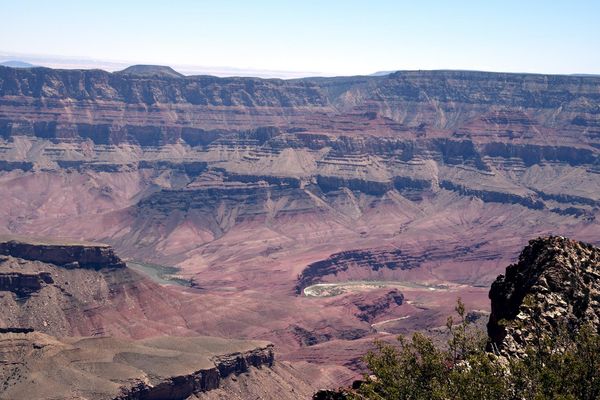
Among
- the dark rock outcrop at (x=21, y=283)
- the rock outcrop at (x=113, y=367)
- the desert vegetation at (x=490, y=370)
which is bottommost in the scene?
the dark rock outcrop at (x=21, y=283)

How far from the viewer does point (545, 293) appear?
51.6m

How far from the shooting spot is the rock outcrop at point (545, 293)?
4809 cm

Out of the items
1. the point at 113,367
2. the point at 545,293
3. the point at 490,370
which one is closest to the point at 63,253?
the point at 113,367

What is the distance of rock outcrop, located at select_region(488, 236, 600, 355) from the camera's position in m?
48.1

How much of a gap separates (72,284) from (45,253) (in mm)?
8064

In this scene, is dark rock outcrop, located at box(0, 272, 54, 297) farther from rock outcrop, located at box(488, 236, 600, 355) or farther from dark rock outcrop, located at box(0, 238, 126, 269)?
rock outcrop, located at box(488, 236, 600, 355)

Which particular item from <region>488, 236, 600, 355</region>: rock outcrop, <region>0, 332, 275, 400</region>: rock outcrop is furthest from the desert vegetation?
<region>0, 332, 275, 400</region>: rock outcrop

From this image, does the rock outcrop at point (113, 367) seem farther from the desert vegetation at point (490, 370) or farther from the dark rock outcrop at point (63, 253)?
the desert vegetation at point (490, 370)

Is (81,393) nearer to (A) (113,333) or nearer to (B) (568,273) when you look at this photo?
(A) (113,333)

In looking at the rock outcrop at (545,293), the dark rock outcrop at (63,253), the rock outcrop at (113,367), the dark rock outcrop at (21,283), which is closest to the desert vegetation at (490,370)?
the rock outcrop at (545,293)

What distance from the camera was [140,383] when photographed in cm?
12494

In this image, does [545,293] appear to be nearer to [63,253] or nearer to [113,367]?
[113,367]

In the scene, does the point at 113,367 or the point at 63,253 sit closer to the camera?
the point at 113,367

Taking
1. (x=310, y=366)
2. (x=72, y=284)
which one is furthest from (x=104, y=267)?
(x=310, y=366)
